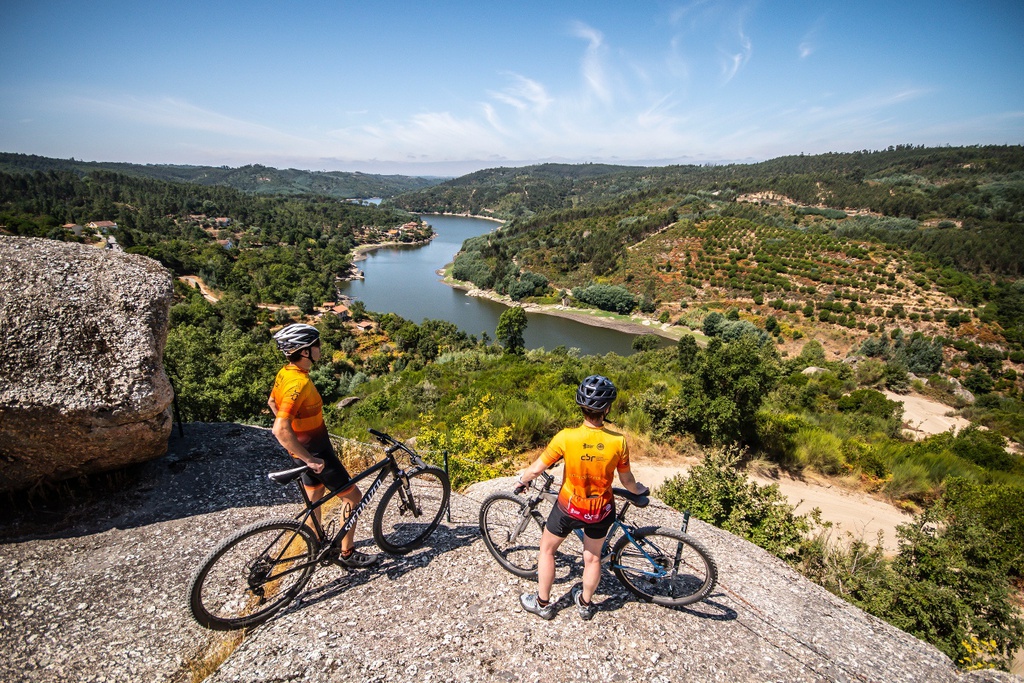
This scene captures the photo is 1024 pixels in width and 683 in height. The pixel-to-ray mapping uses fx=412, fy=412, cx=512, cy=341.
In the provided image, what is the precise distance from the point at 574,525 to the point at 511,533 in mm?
1088

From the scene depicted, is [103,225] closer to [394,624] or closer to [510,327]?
[510,327]

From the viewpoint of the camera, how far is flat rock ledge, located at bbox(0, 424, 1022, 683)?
9.91 feet

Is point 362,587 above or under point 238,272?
above

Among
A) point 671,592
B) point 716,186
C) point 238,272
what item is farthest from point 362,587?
point 716,186

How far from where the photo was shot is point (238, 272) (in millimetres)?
72375

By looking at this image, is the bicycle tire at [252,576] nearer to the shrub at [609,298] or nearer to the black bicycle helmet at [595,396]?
the black bicycle helmet at [595,396]

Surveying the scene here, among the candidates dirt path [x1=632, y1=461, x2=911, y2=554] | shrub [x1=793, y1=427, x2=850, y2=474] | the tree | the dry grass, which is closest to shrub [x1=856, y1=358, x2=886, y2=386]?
shrub [x1=793, y1=427, x2=850, y2=474]

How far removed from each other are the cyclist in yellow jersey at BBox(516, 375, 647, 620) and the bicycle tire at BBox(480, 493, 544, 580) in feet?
1.73

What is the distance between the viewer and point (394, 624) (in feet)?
11.0

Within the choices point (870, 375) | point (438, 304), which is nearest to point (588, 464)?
point (870, 375)

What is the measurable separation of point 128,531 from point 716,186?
506 ft

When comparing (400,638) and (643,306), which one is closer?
(400,638)

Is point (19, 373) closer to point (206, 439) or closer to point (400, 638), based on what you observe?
point (206, 439)

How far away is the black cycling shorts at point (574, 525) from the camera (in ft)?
10.7
